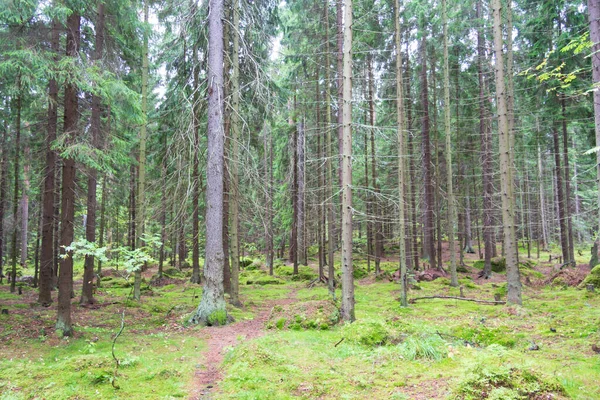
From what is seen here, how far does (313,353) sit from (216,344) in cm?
266

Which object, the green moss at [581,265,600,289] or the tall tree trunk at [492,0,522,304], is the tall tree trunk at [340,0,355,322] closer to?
the tall tree trunk at [492,0,522,304]

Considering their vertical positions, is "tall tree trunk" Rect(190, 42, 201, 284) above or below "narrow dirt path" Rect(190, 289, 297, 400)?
above

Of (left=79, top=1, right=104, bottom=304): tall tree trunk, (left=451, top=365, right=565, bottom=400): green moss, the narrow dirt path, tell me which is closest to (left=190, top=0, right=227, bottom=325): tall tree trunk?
the narrow dirt path

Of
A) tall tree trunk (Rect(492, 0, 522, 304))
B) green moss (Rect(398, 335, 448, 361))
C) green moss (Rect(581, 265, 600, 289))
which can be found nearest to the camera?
green moss (Rect(398, 335, 448, 361))

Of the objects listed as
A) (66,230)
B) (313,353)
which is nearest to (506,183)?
(313,353)

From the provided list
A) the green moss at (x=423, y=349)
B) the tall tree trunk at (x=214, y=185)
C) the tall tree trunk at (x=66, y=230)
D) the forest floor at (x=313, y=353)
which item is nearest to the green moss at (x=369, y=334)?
the forest floor at (x=313, y=353)

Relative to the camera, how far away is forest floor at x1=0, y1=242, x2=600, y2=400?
4.55m

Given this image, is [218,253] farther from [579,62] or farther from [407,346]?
[579,62]

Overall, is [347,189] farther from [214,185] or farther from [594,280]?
[594,280]

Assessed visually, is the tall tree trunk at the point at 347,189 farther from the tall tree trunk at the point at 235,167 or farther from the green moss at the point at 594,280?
the green moss at the point at 594,280

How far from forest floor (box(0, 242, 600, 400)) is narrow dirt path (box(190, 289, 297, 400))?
0.03 metres

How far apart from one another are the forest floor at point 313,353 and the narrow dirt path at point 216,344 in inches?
1.3

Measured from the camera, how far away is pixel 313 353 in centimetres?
657

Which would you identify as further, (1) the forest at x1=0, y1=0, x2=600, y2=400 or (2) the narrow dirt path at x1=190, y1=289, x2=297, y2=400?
(2) the narrow dirt path at x1=190, y1=289, x2=297, y2=400
